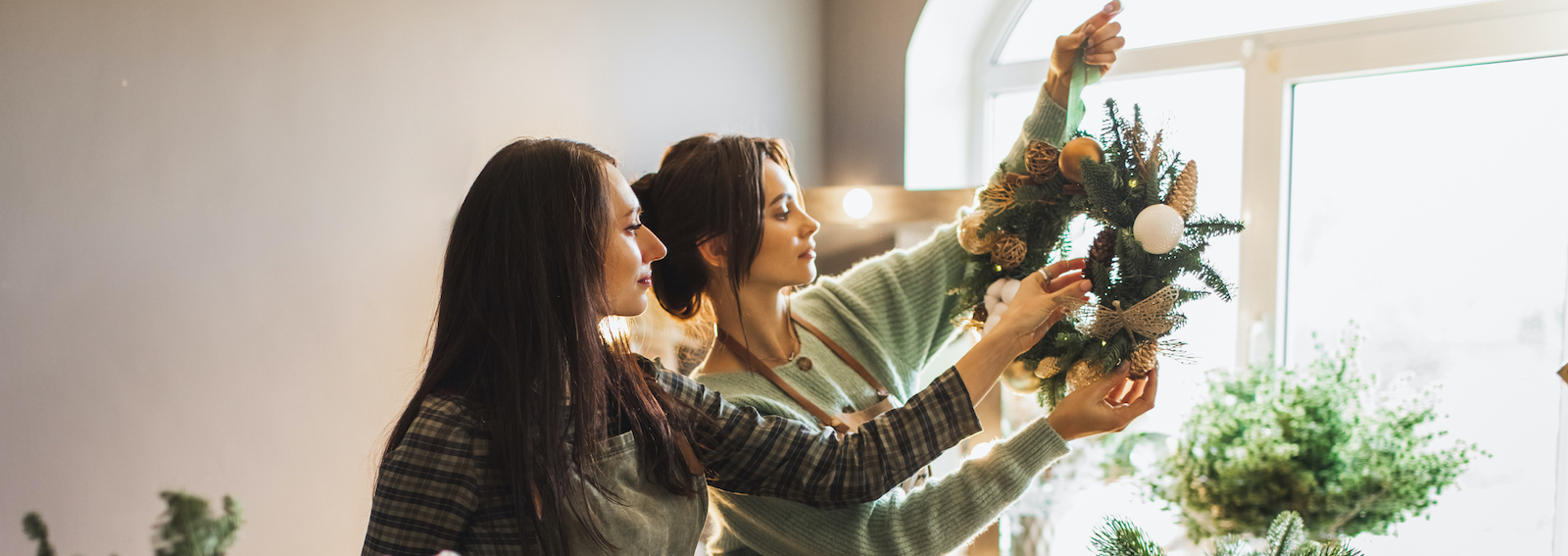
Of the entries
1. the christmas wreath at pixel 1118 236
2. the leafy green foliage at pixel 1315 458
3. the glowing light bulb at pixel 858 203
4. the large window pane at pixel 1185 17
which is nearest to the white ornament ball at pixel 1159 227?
the christmas wreath at pixel 1118 236

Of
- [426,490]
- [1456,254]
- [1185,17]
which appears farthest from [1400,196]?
[426,490]

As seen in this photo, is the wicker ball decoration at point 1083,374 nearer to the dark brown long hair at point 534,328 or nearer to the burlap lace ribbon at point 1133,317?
the burlap lace ribbon at point 1133,317

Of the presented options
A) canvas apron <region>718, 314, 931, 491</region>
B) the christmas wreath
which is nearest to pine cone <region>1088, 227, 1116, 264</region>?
the christmas wreath

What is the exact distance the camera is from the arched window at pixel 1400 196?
1642mm

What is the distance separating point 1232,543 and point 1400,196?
122cm

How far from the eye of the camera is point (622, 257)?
3.09 feet

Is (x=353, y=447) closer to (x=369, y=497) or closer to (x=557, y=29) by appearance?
(x=369, y=497)

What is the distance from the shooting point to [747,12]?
2094mm

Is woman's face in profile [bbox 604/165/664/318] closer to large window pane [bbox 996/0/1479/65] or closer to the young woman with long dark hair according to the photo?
the young woman with long dark hair

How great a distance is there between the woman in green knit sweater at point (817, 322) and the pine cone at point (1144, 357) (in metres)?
0.05

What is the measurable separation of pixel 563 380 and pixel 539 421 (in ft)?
0.15

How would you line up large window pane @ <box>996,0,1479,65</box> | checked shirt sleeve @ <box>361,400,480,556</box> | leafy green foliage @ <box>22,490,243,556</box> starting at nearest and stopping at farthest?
leafy green foliage @ <box>22,490,243,556</box>
checked shirt sleeve @ <box>361,400,480,556</box>
large window pane @ <box>996,0,1479,65</box>

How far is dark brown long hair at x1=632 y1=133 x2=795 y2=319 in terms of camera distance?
1197 mm

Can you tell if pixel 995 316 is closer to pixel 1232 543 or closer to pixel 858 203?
pixel 1232 543
